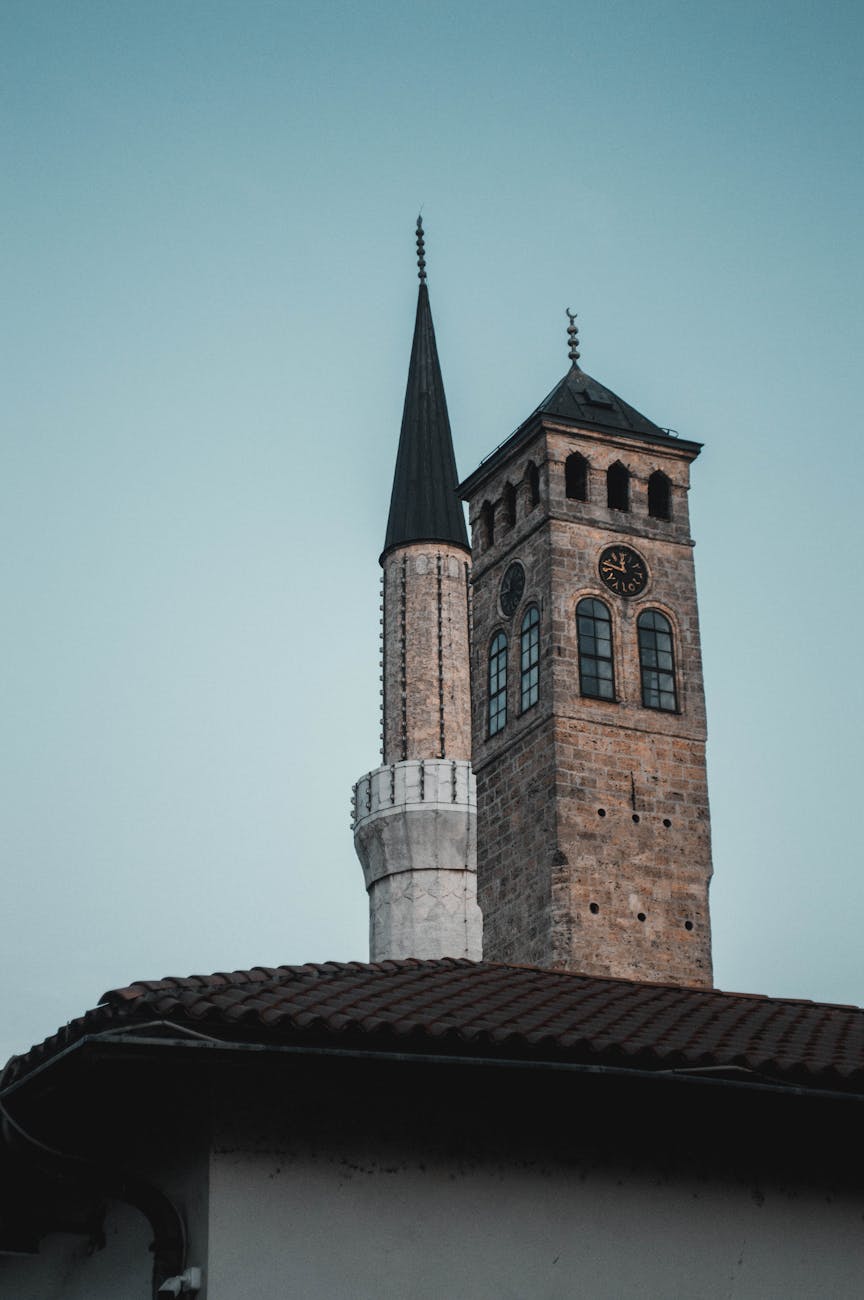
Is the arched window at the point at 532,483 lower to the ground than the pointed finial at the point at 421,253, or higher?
lower

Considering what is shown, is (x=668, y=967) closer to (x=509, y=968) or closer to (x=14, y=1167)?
(x=509, y=968)

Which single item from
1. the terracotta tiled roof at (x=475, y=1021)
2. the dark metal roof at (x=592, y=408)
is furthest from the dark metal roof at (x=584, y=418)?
the terracotta tiled roof at (x=475, y=1021)

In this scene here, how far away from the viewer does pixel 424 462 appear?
4562cm

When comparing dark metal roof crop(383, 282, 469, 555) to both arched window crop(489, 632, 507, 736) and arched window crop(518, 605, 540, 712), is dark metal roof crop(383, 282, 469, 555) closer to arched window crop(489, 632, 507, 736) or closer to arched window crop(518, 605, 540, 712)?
arched window crop(489, 632, 507, 736)

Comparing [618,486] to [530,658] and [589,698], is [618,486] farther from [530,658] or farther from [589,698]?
[589,698]

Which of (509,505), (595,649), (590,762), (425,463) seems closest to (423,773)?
(425,463)

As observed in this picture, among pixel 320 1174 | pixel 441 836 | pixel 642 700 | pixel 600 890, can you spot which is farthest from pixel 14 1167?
pixel 441 836

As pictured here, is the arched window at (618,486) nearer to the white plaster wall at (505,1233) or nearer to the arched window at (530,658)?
the arched window at (530,658)

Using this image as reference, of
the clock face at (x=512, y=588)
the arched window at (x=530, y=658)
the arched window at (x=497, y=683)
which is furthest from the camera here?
the clock face at (x=512, y=588)

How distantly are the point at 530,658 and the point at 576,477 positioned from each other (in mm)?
3276

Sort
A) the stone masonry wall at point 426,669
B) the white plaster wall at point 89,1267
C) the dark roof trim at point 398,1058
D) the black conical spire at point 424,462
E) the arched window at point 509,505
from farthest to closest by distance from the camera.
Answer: the black conical spire at point 424,462, the stone masonry wall at point 426,669, the arched window at point 509,505, the white plaster wall at point 89,1267, the dark roof trim at point 398,1058

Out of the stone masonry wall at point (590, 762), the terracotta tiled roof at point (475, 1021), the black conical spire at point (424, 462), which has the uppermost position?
the black conical spire at point (424, 462)

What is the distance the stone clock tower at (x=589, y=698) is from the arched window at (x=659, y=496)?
0.03 m

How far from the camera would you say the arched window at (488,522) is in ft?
101
